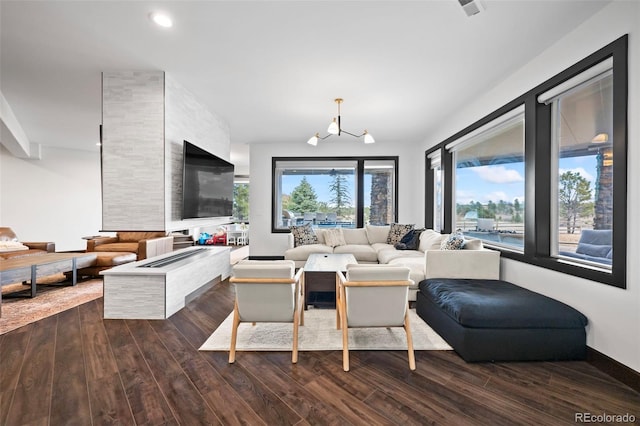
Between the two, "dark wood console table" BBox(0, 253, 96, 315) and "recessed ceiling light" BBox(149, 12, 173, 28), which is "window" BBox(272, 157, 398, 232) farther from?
"recessed ceiling light" BBox(149, 12, 173, 28)

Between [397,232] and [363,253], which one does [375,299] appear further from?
[397,232]

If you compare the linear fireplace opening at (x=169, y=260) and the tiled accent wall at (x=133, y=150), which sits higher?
the tiled accent wall at (x=133, y=150)

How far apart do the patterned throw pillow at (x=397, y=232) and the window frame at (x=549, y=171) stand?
2141mm

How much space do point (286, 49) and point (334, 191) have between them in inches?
176

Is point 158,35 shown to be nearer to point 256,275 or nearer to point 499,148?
point 256,275

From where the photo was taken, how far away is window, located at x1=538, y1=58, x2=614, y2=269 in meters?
2.27

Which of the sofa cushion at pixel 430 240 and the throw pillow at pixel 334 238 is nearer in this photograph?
the sofa cushion at pixel 430 240

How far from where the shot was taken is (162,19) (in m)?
2.33

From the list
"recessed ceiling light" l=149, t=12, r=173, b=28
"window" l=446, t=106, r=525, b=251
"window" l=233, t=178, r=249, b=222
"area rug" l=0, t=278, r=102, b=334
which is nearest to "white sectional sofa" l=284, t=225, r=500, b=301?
"window" l=446, t=106, r=525, b=251

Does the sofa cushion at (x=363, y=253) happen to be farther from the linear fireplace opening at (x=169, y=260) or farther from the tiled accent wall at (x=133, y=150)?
the tiled accent wall at (x=133, y=150)

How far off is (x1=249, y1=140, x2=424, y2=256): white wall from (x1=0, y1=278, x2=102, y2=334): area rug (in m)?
3.26

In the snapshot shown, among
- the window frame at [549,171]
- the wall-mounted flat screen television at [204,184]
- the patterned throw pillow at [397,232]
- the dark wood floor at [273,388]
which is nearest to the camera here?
the dark wood floor at [273,388]

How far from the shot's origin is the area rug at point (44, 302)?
2.98 meters

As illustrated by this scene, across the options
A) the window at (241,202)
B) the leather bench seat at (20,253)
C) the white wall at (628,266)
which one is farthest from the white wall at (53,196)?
the white wall at (628,266)
